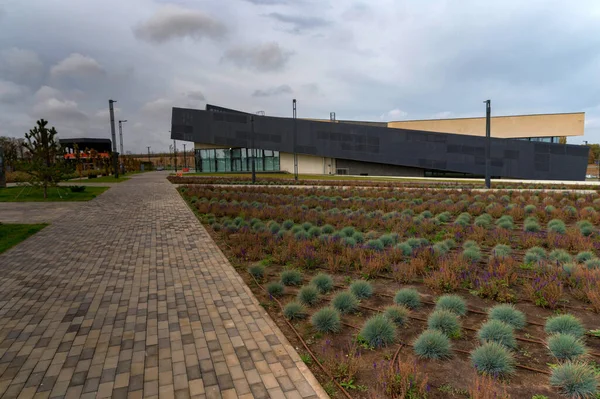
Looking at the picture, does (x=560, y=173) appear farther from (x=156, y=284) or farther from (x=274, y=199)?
(x=156, y=284)

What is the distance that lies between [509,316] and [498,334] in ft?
2.04

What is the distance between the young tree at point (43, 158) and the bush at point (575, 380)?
23294 mm

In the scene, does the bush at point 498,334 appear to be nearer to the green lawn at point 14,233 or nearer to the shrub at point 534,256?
the shrub at point 534,256

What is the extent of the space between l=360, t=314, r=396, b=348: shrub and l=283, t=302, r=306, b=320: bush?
93cm

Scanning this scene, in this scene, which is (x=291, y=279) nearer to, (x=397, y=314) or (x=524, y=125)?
(x=397, y=314)

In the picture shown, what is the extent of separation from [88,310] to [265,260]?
3.33 metres

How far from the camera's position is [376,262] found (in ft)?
21.2

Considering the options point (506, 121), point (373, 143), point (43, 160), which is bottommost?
point (43, 160)

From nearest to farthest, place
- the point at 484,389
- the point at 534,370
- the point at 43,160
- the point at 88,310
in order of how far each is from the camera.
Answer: the point at 484,389 < the point at 534,370 < the point at 88,310 < the point at 43,160

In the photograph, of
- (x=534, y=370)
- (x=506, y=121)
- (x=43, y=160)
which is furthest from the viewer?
(x=506, y=121)

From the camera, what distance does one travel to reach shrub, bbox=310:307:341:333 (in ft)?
13.8

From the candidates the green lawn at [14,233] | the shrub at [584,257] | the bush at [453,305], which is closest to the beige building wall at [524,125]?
the shrub at [584,257]

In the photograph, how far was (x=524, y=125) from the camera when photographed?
54.1 m

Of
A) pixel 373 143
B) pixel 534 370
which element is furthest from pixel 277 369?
pixel 373 143
